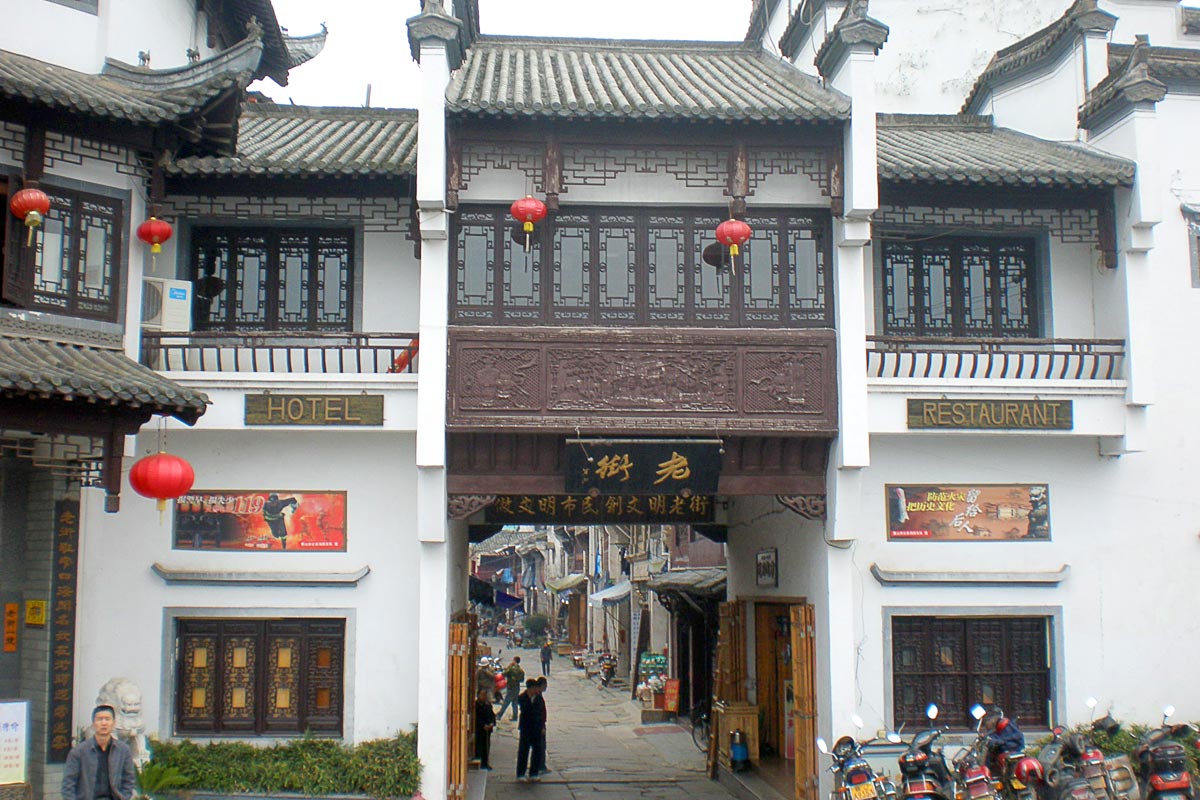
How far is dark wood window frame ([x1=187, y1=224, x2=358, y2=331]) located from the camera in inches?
485

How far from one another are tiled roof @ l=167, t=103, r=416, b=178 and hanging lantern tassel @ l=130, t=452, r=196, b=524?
330 cm

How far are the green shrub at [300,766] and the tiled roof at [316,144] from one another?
225 inches

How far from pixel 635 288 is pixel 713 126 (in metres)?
1.77

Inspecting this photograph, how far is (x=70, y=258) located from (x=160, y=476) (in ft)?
8.09

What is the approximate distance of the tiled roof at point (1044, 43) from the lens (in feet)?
45.4

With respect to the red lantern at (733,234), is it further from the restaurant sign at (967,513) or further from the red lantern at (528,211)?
the restaurant sign at (967,513)

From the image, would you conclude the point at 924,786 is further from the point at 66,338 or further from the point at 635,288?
the point at 66,338

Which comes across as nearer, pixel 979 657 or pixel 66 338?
pixel 66 338

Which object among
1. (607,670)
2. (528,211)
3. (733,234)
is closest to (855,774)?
(733,234)

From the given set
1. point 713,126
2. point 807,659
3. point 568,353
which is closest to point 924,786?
point 807,659

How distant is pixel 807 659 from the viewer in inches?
476

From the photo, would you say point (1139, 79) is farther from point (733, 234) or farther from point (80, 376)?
point (80, 376)

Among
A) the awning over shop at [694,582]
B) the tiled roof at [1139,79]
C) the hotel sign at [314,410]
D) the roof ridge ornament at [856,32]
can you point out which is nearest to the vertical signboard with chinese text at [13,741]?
the hotel sign at [314,410]

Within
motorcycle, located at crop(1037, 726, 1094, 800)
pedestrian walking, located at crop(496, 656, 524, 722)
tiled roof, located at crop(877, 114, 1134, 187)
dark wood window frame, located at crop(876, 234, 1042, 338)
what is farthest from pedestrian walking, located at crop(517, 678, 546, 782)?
tiled roof, located at crop(877, 114, 1134, 187)
